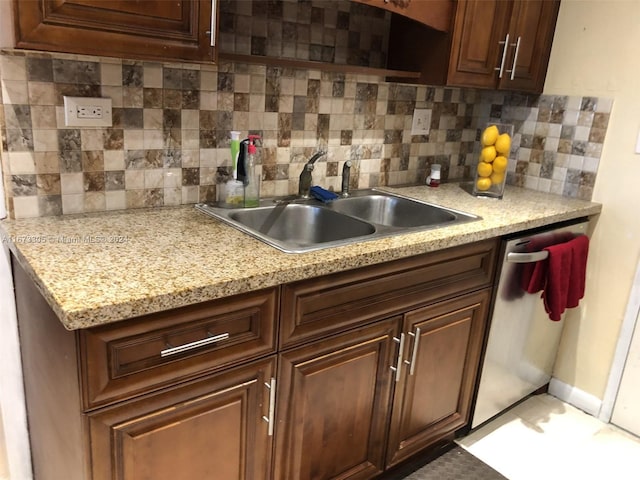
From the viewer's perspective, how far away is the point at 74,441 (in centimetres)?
109

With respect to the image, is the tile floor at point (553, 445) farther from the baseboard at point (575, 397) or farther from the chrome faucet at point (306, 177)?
the chrome faucet at point (306, 177)

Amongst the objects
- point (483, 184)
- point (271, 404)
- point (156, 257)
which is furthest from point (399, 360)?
point (483, 184)

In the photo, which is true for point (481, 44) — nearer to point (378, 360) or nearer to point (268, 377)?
point (378, 360)

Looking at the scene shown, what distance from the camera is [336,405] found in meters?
1.50

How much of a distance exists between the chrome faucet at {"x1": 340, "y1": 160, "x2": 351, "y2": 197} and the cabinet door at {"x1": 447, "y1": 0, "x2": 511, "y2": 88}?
0.47m

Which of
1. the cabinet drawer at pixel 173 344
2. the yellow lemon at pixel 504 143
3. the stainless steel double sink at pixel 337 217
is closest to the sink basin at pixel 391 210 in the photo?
the stainless steel double sink at pixel 337 217

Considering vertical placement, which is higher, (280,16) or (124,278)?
(280,16)

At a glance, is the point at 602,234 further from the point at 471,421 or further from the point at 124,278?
the point at 124,278

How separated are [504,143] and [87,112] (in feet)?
5.18

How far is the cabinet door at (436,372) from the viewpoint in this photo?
1.68 metres

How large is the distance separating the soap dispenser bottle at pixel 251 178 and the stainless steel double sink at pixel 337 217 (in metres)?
0.03

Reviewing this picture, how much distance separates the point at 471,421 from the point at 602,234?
0.97 metres

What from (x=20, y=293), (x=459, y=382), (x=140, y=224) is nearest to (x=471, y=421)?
(x=459, y=382)

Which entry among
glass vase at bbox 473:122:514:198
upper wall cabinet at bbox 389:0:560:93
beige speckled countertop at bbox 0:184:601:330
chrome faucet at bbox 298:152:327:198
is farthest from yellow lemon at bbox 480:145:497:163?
chrome faucet at bbox 298:152:327:198
